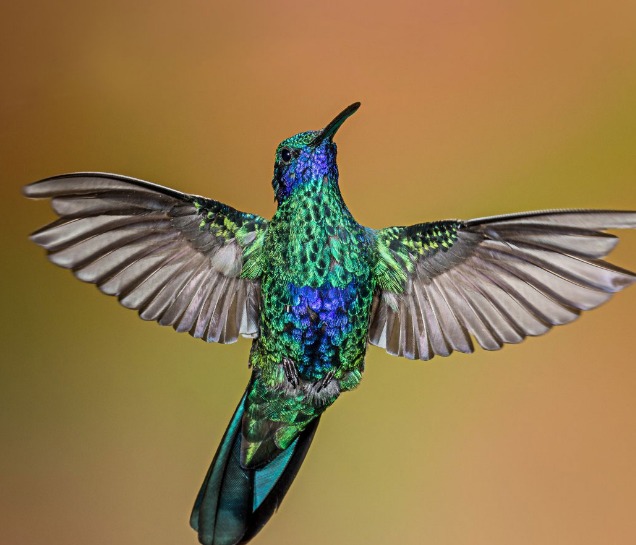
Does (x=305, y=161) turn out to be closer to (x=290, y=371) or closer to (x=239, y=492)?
(x=290, y=371)

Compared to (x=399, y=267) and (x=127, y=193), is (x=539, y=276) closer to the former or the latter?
(x=399, y=267)

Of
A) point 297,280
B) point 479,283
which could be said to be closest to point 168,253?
point 297,280

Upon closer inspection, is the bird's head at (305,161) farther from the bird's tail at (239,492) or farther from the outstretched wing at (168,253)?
the bird's tail at (239,492)

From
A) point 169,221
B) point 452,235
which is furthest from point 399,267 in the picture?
point 169,221

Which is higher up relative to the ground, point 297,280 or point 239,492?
point 297,280

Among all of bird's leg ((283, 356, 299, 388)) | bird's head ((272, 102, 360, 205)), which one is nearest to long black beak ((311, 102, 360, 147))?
bird's head ((272, 102, 360, 205))

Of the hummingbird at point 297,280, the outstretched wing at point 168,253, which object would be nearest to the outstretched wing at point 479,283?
the hummingbird at point 297,280
